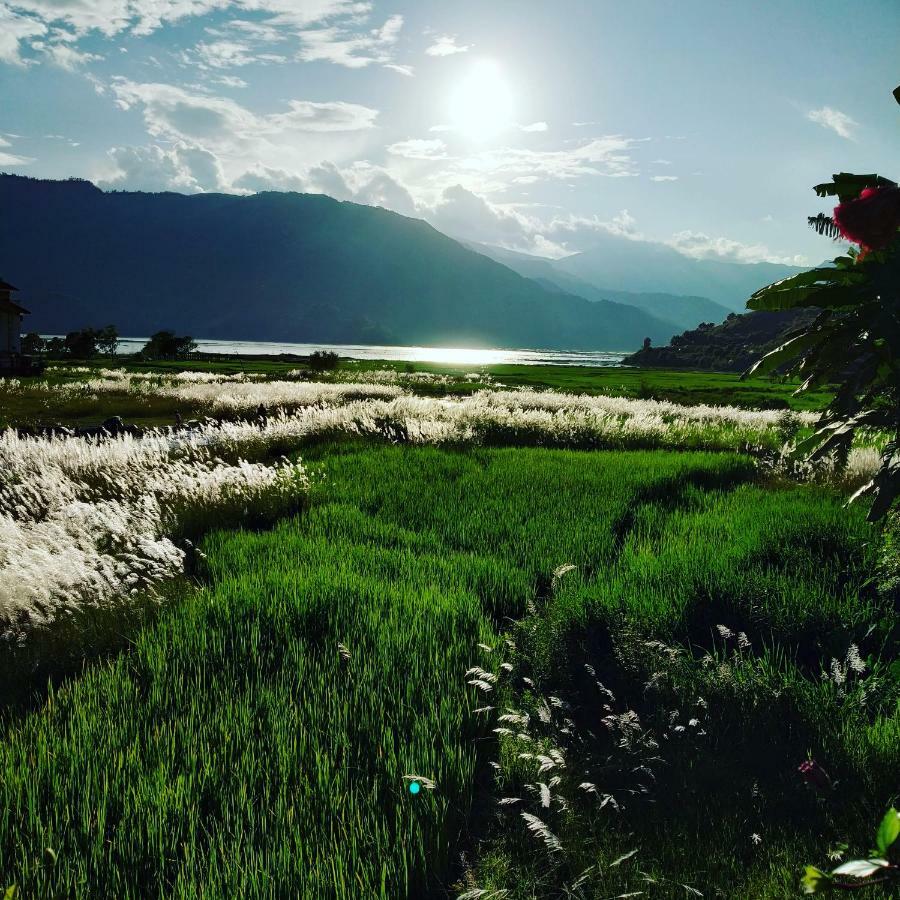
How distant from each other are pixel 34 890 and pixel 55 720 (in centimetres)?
140

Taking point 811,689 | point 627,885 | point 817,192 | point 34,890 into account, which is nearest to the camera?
point 34,890

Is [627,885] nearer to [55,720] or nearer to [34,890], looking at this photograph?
[34,890]

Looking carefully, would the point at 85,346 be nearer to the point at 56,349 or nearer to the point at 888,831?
the point at 56,349

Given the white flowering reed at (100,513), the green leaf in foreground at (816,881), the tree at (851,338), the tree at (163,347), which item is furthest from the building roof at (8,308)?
the green leaf in foreground at (816,881)

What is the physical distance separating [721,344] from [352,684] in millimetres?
161123

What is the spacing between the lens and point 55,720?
367cm

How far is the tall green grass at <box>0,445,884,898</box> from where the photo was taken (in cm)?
269

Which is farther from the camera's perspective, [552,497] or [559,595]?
[552,497]

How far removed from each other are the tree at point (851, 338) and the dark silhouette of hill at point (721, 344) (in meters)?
124

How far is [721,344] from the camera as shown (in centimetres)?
14838

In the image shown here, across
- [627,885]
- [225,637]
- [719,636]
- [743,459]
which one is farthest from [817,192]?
[743,459]

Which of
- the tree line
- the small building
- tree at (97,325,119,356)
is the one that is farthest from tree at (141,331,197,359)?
the small building

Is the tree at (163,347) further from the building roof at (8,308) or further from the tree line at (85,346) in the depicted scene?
the building roof at (8,308)

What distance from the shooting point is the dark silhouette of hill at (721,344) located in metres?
127
